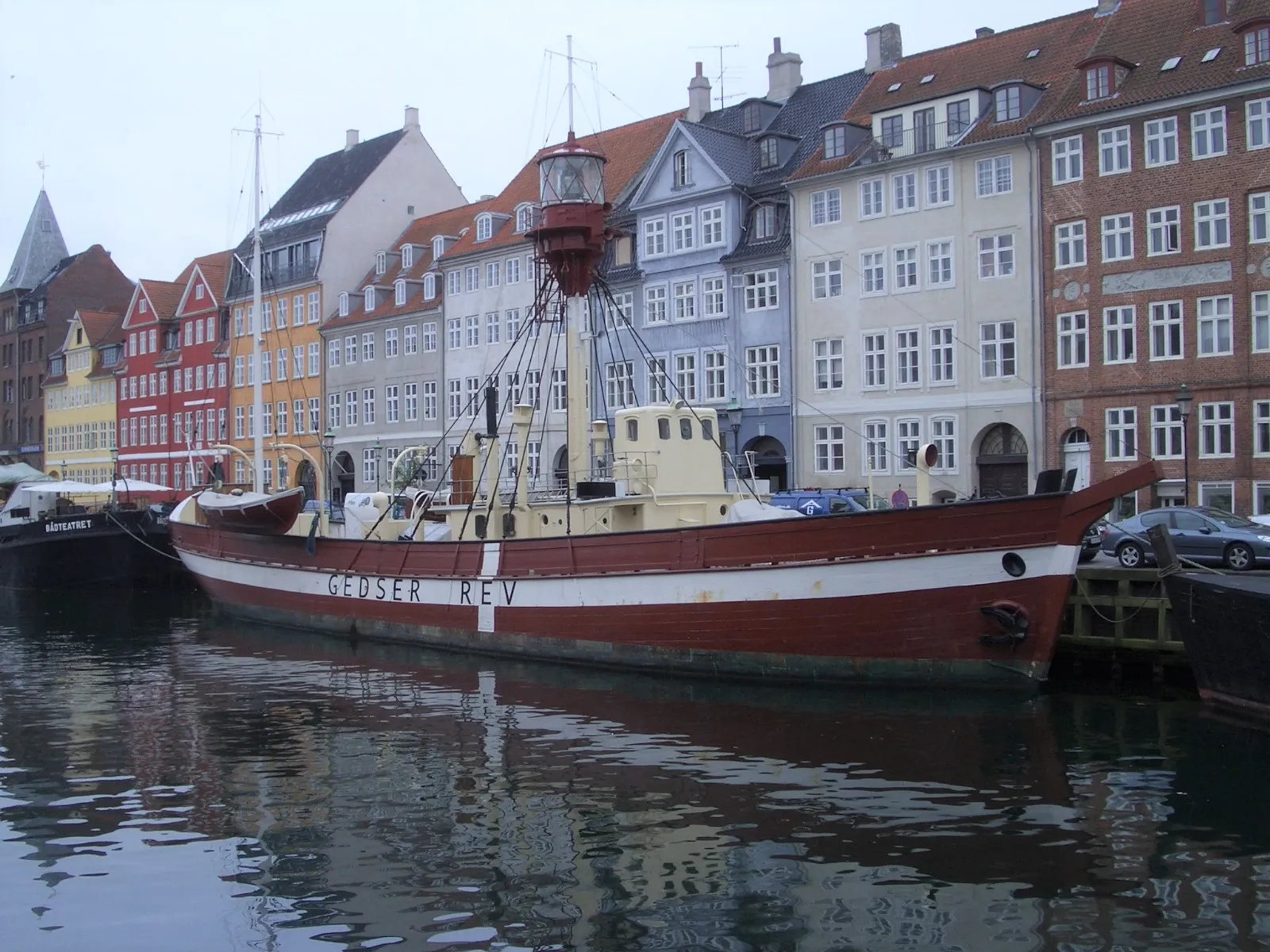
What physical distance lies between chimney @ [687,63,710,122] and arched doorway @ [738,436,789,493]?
14.5 metres

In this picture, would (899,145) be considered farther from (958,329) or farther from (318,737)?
(318,737)

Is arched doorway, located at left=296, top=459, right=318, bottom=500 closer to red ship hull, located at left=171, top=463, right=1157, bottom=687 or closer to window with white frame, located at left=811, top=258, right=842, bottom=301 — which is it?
window with white frame, located at left=811, top=258, right=842, bottom=301

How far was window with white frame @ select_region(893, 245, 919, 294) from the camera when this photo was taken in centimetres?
3969

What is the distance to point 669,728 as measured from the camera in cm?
1752

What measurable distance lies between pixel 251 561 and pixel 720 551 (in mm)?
16722

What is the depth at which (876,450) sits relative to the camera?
4022 cm

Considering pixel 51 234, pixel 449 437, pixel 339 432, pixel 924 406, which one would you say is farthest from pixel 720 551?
pixel 51 234

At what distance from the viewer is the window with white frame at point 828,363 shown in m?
41.5

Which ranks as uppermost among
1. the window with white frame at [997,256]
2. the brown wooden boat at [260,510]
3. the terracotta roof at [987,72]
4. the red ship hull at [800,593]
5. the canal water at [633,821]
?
the terracotta roof at [987,72]

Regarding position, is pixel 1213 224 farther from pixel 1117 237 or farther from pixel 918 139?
pixel 918 139

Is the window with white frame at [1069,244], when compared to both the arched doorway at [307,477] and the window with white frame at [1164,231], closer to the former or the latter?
the window with white frame at [1164,231]

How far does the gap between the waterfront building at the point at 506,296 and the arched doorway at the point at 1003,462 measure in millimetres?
16902

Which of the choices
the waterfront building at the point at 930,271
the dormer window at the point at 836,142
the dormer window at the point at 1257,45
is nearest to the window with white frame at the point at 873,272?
the waterfront building at the point at 930,271

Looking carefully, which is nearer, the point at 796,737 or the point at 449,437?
the point at 796,737
